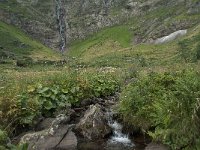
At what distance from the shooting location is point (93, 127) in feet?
75.2

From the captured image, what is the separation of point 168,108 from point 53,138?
5.47 meters

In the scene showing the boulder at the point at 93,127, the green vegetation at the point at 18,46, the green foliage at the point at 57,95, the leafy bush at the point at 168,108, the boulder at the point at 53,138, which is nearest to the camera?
the leafy bush at the point at 168,108

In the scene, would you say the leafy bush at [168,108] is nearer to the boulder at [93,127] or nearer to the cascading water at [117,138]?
the cascading water at [117,138]

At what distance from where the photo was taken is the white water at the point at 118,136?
2244 cm

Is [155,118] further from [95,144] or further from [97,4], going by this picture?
[97,4]

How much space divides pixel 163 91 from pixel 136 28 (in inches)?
4386

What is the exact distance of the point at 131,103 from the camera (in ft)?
76.7

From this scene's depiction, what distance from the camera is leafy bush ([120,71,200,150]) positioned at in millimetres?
17000

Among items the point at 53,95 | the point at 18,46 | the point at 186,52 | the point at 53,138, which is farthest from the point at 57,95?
the point at 18,46

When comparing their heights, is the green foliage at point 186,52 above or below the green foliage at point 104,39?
below

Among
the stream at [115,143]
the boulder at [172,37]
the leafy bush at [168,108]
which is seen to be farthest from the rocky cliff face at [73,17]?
the stream at [115,143]

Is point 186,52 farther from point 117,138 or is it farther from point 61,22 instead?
point 61,22

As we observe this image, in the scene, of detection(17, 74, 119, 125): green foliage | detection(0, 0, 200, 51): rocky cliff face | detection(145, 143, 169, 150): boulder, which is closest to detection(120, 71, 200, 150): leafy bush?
detection(145, 143, 169, 150): boulder

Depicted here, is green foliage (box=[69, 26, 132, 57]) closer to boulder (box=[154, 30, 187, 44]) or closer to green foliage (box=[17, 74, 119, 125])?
boulder (box=[154, 30, 187, 44])
